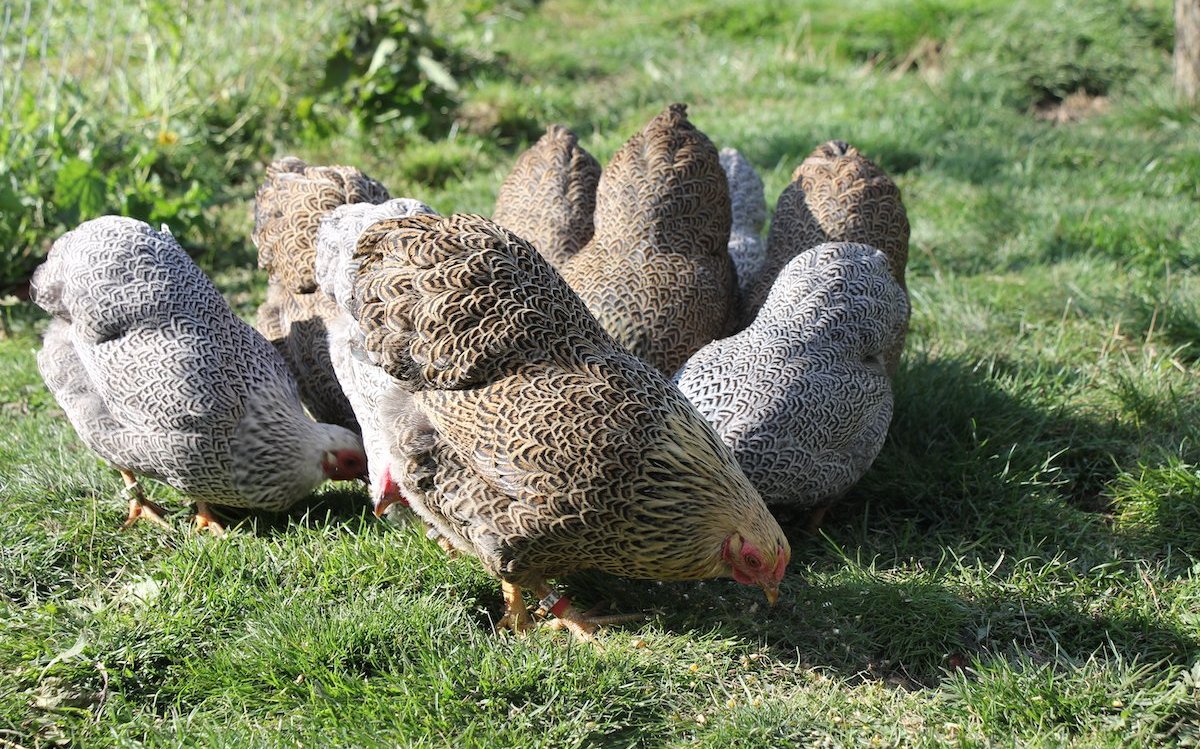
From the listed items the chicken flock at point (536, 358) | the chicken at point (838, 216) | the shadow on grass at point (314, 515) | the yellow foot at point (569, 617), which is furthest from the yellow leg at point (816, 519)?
the shadow on grass at point (314, 515)

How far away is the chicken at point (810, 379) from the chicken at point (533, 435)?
380 mm

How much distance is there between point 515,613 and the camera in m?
3.27

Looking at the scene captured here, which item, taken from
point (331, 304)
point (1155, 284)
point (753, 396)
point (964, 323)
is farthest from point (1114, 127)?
point (331, 304)

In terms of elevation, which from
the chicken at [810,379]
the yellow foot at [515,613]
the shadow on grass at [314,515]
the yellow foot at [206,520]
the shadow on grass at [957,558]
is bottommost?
the shadow on grass at [957,558]

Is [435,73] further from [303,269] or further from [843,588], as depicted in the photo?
[843,588]

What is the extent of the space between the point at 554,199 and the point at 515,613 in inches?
80.5

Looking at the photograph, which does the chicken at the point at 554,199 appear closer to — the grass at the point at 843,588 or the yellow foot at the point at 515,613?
the grass at the point at 843,588

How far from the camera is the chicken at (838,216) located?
442 centimetres

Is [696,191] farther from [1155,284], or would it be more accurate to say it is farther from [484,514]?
[1155,284]

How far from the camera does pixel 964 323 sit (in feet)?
16.3

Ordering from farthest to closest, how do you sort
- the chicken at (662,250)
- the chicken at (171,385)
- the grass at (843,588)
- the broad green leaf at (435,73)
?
the broad green leaf at (435,73)
the chicken at (662,250)
the chicken at (171,385)
the grass at (843,588)

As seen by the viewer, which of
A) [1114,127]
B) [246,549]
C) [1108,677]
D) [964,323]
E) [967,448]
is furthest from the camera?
[1114,127]

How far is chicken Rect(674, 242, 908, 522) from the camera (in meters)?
3.53

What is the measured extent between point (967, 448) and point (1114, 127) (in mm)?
4300
